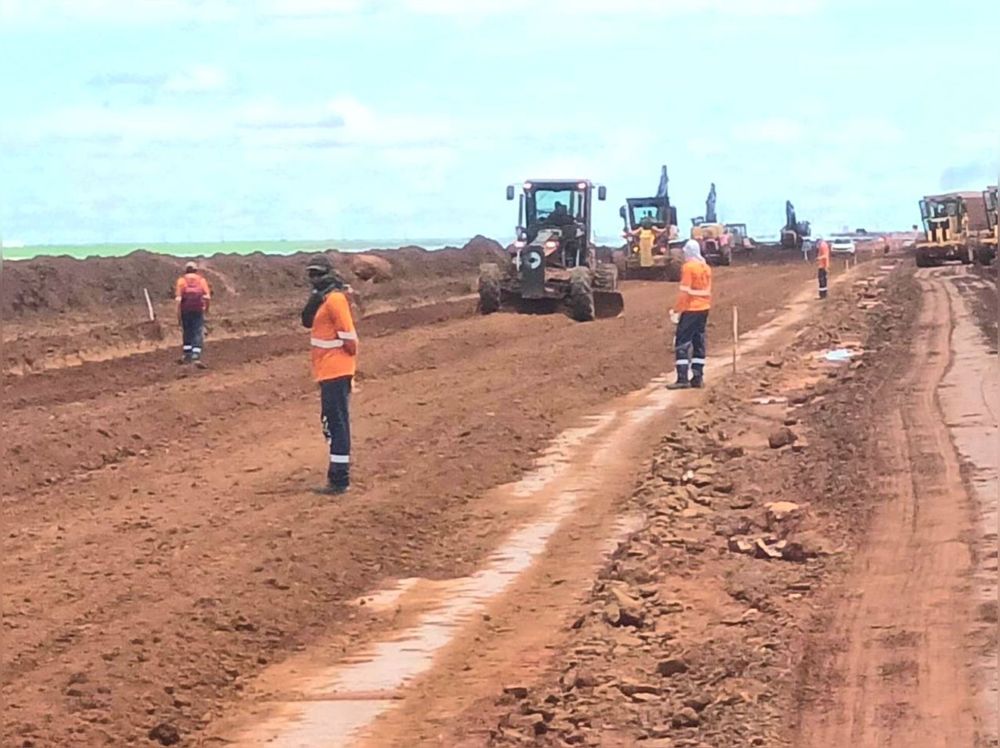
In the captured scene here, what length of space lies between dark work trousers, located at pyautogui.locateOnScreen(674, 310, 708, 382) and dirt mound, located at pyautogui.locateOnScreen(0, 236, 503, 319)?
18.2 m

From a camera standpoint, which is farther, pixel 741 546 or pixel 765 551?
pixel 741 546

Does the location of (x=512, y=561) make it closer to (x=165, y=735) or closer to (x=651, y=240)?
(x=165, y=735)

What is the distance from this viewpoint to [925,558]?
9.47m

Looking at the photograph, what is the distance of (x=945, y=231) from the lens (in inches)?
2384

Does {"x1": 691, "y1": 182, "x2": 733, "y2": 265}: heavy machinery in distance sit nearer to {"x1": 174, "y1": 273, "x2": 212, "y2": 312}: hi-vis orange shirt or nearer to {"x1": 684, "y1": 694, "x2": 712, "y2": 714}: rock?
{"x1": 174, "y1": 273, "x2": 212, "y2": 312}: hi-vis orange shirt

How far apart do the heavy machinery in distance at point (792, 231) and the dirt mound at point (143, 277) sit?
1277 inches

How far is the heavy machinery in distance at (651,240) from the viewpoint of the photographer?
5062cm

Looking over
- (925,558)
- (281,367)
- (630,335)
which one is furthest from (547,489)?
(630,335)

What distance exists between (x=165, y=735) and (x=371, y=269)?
50.9 m

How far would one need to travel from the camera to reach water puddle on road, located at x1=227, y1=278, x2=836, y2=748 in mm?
7602

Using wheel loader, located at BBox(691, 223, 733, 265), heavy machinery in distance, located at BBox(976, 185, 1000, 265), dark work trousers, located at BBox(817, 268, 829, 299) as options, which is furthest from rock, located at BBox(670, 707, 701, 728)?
wheel loader, located at BBox(691, 223, 733, 265)

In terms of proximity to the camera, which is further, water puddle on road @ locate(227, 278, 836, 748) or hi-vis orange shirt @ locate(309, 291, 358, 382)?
hi-vis orange shirt @ locate(309, 291, 358, 382)

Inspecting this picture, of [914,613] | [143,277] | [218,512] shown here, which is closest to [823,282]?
[143,277]

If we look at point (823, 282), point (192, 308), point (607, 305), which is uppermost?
point (192, 308)
